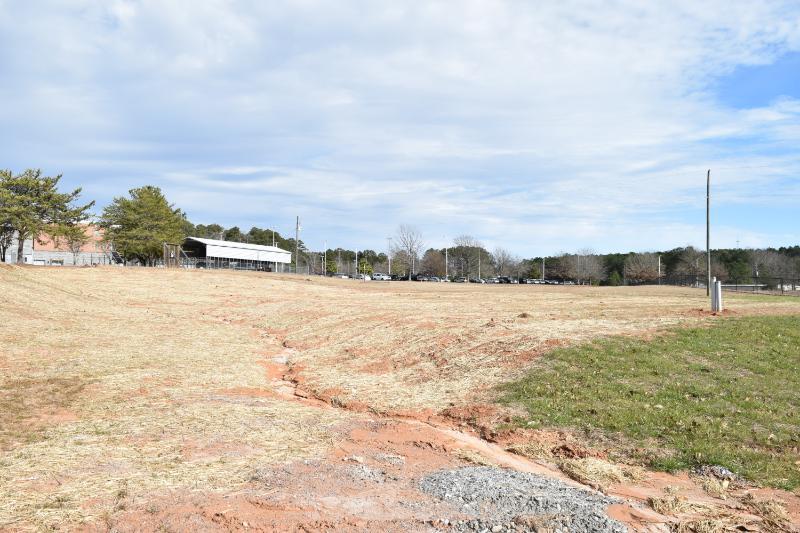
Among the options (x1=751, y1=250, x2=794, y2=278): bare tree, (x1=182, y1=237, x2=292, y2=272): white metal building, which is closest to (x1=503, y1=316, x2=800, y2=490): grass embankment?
(x1=182, y1=237, x2=292, y2=272): white metal building

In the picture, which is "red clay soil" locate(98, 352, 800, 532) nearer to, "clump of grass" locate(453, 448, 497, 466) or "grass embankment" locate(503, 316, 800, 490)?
"clump of grass" locate(453, 448, 497, 466)

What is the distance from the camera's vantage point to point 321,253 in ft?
517

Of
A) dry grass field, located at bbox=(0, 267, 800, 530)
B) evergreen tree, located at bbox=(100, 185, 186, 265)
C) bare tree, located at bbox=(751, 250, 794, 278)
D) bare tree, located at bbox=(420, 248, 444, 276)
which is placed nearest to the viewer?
dry grass field, located at bbox=(0, 267, 800, 530)

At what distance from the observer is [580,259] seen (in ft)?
396

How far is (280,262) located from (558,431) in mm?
101997

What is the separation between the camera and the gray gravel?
516cm

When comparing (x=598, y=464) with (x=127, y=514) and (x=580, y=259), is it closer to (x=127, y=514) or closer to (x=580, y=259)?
(x=127, y=514)

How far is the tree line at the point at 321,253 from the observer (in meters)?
52.0

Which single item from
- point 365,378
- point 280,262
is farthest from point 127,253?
point 365,378

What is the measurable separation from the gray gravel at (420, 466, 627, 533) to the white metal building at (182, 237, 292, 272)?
2974 inches

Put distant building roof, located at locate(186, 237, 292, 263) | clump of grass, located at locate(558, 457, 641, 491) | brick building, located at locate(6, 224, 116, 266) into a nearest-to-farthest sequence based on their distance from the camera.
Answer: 1. clump of grass, located at locate(558, 457, 641, 491)
2. brick building, located at locate(6, 224, 116, 266)
3. distant building roof, located at locate(186, 237, 292, 263)

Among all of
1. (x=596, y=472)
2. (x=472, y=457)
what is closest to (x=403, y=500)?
(x=472, y=457)

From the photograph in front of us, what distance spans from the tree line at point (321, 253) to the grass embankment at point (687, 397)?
169 feet

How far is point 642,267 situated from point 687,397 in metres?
106
